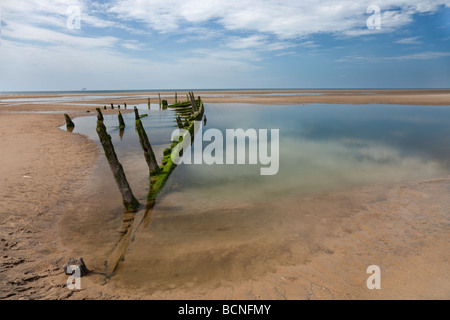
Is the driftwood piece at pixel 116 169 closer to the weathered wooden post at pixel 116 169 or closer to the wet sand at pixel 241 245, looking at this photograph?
the weathered wooden post at pixel 116 169

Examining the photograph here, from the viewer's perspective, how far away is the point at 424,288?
4.16 meters

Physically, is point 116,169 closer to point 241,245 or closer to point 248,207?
point 248,207

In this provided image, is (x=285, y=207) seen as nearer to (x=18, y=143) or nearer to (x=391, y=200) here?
(x=391, y=200)

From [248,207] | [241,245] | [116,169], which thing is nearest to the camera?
[241,245]

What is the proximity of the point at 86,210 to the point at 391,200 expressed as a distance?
9332 mm

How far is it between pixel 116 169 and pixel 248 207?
13.6ft

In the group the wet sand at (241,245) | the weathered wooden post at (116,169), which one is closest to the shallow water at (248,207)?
the wet sand at (241,245)

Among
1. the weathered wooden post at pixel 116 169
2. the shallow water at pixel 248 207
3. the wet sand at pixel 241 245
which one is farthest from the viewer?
the weathered wooden post at pixel 116 169

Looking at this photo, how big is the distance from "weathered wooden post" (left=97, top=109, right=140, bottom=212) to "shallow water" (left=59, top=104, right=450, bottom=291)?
0.51m

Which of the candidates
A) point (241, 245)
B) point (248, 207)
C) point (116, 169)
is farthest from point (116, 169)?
point (241, 245)

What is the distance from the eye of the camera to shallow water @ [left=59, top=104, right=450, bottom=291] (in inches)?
200

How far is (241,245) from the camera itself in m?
5.74

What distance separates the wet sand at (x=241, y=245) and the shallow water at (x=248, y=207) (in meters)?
0.04

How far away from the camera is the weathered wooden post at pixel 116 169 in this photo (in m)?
7.34
